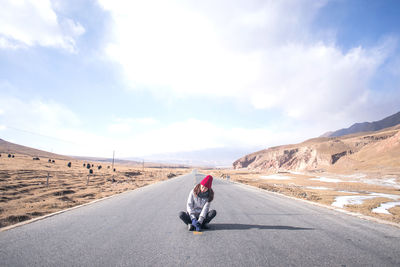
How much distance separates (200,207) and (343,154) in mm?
91102

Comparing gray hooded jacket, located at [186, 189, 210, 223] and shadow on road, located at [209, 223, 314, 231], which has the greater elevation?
gray hooded jacket, located at [186, 189, 210, 223]

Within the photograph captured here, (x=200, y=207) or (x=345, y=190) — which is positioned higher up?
(x=200, y=207)

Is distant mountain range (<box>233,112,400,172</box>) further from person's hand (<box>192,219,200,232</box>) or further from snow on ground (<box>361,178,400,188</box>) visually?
person's hand (<box>192,219,200,232</box>)

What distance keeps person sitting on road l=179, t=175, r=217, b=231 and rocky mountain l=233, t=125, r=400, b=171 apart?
58267 mm

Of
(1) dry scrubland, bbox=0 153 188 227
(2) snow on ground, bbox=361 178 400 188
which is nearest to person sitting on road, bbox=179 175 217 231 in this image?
(1) dry scrubland, bbox=0 153 188 227

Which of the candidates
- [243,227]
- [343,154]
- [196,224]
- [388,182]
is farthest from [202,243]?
[343,154]

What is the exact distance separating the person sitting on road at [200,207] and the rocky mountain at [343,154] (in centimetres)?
5827

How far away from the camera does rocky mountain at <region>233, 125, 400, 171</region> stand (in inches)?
2236

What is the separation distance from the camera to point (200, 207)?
616 centimetres

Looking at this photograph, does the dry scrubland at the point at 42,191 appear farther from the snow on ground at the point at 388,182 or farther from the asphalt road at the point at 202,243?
the snow on ground at the point at 388,182

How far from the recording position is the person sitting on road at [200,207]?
586cm

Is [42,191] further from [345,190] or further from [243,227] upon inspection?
[345,190]

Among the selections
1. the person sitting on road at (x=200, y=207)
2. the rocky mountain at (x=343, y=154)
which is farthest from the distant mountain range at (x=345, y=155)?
the person sitting on road at (x=200, y=207)

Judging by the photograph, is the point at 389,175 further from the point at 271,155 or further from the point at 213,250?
the point at 271,155
